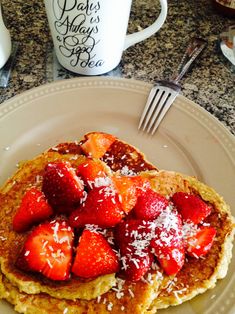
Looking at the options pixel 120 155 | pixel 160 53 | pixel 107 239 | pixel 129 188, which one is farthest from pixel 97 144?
pixel 160 53

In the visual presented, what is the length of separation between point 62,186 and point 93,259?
200mm

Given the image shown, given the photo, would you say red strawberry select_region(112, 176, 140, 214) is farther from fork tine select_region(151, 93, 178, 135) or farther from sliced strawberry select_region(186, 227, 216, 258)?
fork tine select_region(151, 93, 178, 135)

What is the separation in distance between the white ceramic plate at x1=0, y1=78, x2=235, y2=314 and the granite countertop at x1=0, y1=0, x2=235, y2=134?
141 millimetres

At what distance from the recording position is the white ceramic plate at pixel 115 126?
1267mm

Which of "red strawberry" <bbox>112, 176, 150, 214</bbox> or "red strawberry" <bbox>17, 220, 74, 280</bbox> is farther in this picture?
"red strawberry" <bbox>112, 176, 150, 214</bbox>

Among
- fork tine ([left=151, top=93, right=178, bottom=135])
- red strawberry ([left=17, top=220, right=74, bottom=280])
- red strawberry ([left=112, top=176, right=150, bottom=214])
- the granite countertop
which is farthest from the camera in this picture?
the granite countertop

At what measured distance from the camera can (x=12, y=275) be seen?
100 centimetres

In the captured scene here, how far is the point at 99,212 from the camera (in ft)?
3.39

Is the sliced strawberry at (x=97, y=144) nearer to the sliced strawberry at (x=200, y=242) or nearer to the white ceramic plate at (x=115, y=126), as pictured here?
the white ceramic plate at (x=115, y=126)

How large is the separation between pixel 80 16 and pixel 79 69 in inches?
9.6

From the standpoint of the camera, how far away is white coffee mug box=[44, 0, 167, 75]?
1285mm

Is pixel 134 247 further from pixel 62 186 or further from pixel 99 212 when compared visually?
pixel 62 186

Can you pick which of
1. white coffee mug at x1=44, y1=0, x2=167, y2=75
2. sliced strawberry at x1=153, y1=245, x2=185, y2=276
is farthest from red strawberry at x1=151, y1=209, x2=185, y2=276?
white coffee mug at x1=44, y1=0, x2=167, y2=75

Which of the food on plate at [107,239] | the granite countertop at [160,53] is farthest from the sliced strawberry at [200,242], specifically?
the granite countertop at [160,53]
